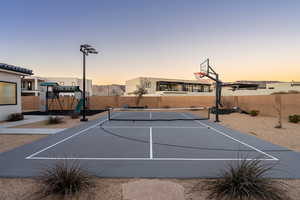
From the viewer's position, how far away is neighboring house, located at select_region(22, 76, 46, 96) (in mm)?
43078

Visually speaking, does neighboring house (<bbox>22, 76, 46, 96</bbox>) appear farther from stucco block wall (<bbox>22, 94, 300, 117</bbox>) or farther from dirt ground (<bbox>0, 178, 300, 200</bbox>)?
dirt ground (<bbox>0, 178, 300, 200</bbox>)

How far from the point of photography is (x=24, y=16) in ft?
44.5

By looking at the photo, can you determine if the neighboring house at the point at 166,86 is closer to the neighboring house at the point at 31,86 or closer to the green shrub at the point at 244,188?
the neighboring house at the point at 31,86

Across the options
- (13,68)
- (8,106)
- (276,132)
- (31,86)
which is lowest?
(276,132)

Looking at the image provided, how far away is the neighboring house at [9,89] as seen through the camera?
10930 mm

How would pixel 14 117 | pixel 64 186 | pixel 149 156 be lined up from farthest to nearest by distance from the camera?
pixel 14 117 → pixel 149 156 → pixel 64 186

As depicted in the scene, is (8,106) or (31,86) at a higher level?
(31,86)

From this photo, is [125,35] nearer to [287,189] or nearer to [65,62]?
[65,62]

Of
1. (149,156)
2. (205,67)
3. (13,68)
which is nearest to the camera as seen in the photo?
(149,156)

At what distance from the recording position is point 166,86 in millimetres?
45500

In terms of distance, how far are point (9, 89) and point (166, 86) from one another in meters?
37.5

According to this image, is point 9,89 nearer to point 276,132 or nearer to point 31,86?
point 276,132

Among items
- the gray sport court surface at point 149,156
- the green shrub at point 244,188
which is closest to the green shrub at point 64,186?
the gray sport court surface at point 149,156

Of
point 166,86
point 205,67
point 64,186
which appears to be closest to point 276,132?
point 64,186
